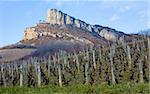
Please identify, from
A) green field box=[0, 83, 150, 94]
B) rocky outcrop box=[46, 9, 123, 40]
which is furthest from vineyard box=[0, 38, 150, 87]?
rocky outcrop box=[46, 9, 123, 40]

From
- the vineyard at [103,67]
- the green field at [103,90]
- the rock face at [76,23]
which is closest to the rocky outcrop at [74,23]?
the rock face at [76,23]

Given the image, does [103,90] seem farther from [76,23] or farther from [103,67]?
[76,23]

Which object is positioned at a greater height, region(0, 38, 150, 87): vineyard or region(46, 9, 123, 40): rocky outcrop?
region(46, 9, 123, 40): rocky outcrop

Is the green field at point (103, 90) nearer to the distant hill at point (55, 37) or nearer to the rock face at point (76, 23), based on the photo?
the distant hill at point (55, 37)

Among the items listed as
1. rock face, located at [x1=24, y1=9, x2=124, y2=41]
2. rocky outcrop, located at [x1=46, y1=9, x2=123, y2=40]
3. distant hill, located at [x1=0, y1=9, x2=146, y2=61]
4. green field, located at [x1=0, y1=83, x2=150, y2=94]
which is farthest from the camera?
rocky outcrop, located at [x1=46, y1=9, x2=123, y2=40]

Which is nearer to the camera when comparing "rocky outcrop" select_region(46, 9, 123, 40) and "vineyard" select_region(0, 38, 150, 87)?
"vineyard" select_region(0, 38, 150, 87)

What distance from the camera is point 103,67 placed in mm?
34812

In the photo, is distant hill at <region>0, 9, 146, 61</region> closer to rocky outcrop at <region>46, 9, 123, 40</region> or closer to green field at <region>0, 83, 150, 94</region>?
rocky outcrop at <region>46, 9, 123, 40</region>

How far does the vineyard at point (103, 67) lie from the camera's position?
3125cm

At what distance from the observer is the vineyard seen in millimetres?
31255

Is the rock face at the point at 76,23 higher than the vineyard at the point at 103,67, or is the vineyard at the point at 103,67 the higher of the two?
the rock face at the point at 76,23

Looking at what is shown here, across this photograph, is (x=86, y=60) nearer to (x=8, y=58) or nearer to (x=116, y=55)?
(x=116, y=55)

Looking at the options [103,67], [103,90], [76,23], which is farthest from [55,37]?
[103,90]

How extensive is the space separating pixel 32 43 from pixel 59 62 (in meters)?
115
